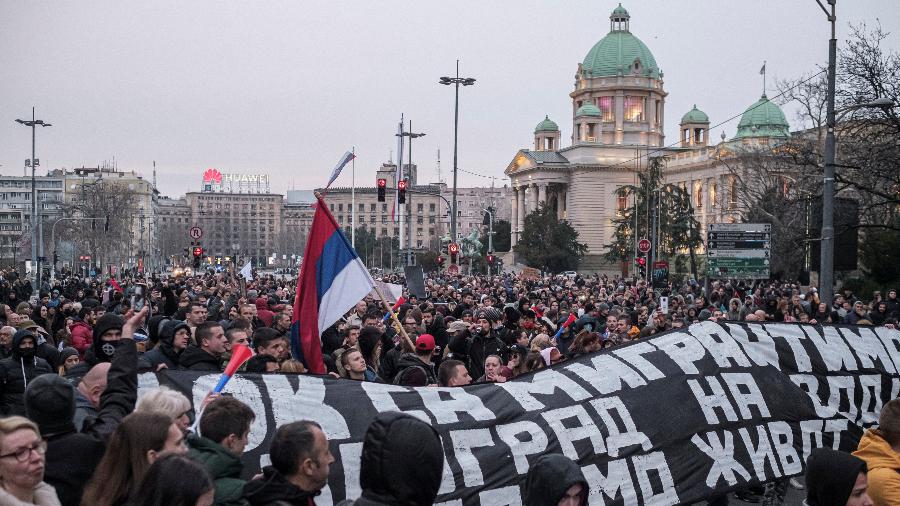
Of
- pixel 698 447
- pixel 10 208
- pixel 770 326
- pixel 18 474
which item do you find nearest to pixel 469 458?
pixel 698 447

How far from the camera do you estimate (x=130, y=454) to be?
11.9 feet

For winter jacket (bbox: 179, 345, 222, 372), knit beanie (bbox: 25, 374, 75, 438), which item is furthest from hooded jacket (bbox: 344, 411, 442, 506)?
winter jacket (bbox: 179, 345, 222, 372)

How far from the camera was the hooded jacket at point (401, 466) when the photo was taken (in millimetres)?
3121

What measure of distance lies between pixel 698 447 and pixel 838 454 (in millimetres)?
2459

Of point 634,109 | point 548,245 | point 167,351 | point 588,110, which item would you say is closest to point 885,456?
point 167,351

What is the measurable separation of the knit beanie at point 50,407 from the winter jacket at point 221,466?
2.37 ft

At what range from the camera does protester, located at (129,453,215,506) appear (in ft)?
10.1

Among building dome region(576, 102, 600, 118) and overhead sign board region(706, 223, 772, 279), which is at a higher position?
building dome region(576, 102, 600, 118)

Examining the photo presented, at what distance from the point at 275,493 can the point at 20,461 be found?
963 mm

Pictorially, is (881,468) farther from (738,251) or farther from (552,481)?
(738,251)

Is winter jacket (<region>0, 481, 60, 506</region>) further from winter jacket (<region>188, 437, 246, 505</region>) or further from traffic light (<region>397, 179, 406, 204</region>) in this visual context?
traffic light (<region>397, 179, 406, 204</region>)

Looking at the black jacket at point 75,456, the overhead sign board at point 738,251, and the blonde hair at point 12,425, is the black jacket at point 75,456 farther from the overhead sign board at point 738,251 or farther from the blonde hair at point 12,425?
the overhead sign board at point 738,251

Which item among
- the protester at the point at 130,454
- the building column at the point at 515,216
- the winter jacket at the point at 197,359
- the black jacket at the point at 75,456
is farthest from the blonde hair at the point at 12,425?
the building column at the point at 515,216

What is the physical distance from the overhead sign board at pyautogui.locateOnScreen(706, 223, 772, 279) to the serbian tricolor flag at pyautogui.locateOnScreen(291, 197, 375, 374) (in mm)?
17469
